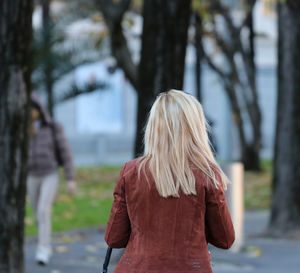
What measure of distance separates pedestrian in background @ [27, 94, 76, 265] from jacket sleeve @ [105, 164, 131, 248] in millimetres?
4718

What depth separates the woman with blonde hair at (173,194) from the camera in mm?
3143

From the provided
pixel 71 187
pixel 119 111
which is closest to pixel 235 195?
pixel 71 187

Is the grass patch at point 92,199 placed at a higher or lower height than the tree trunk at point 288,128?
lower

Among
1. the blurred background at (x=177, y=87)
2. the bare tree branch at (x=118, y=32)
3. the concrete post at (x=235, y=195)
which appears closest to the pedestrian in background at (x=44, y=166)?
the blurred background at (x=177, y=87)

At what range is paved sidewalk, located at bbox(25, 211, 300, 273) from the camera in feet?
26.0

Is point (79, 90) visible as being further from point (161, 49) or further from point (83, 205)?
point (161, 49)

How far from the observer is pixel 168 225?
3150 mm

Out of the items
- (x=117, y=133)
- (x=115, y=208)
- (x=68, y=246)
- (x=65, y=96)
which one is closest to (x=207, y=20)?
(x=65, y=96)

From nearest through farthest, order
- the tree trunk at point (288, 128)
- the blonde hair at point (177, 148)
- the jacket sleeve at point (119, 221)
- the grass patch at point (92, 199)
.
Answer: the blonde hair at point (177, 148) < the jacket sleeve at point (119, 221) < the tree trunk at point (288, 128) < the grass patch at point (92, 199)

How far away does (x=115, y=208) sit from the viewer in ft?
10.8

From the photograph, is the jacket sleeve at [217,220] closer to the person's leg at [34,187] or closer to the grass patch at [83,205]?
the person's leg at [34,187]

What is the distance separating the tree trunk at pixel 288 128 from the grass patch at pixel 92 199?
10.2 feet

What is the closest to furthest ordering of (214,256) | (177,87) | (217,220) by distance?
(217,220), (177,87), (214,256)

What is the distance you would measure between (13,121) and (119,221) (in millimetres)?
2738
